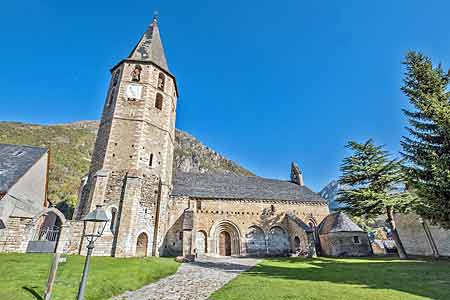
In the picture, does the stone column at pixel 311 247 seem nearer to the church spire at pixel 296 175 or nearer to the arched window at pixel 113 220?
the church spire at pixel 296 175

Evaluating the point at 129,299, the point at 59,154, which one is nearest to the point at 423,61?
the point at 129,299

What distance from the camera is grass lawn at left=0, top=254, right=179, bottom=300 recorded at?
6.55 m

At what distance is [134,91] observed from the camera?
19.5m

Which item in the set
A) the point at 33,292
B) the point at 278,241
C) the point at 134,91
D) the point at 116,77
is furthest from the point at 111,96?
the point at 278,241

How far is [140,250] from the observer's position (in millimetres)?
15891

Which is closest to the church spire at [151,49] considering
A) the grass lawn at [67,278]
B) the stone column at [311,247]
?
the grass lawn at [67,278]

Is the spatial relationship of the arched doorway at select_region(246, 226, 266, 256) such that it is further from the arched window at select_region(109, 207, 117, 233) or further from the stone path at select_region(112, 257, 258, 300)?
the arched window at select_region(109, 207, 117, 233)

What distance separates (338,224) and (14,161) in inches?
1097

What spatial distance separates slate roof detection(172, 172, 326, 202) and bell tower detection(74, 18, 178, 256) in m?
4.35

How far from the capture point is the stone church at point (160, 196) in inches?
618

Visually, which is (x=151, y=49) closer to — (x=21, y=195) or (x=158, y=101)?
(x=158, y=101)

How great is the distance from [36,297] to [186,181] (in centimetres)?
1898

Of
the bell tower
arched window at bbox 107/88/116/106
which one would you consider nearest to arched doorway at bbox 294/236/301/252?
the bell tower

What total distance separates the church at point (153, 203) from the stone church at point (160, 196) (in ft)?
0.23
